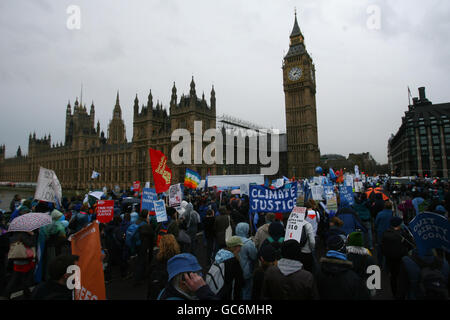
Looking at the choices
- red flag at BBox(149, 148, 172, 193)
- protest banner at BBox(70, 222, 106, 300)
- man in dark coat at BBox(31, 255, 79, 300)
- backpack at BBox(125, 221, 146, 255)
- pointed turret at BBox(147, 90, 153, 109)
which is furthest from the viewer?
pointed turret at BBox(147, 90, 153, 109)

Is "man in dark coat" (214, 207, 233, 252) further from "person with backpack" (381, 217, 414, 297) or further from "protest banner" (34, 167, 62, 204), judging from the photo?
"protest banner" (34, 167, 62, 204)

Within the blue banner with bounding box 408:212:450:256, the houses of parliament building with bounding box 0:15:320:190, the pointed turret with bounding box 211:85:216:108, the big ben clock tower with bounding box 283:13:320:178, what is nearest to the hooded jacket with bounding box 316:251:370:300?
the blue banner with bounding box 408:212:450:256

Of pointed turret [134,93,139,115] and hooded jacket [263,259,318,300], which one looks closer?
hooded jacket [263,259,318,300]

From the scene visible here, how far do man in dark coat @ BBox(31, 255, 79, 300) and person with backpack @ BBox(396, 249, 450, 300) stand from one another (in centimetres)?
391

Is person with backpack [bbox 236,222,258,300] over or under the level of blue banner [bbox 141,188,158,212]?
under

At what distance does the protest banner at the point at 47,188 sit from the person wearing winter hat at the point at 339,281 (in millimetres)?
7101

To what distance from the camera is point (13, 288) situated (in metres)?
4.66

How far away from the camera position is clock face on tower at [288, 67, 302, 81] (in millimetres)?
57281

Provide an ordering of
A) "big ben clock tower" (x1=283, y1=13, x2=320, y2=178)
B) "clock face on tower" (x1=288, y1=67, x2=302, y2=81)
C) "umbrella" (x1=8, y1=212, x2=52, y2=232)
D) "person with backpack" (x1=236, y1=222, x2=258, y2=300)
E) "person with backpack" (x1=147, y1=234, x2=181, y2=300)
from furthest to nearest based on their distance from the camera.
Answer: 1. "clock face on tower" (x1=288, y1=67, x2=302, y2=81)
2. "big ben clock tower" (x1=283, y1=13, x2=320, y2=178)
3. "umbrella" (x1=8, y1=212, x2=52, y2=232)
4. "person with backpack" (x1=236, y1=222, x2=258, y2=300)
5. "person with backpack" (x1=147, y1=234, x2=181, y2=300)

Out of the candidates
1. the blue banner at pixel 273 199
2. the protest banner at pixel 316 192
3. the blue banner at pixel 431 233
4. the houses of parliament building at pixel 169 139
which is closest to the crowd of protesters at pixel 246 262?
the blue banner at pixel 431 233

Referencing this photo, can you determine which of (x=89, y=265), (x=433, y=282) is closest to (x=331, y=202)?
(x=433, y=282)

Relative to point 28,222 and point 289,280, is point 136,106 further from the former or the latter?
point 289,280

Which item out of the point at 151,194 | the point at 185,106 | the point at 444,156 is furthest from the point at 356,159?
the point at 151,194
